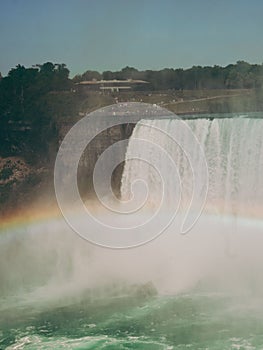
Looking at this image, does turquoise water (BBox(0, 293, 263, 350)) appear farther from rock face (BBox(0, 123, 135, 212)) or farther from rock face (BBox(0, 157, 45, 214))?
rock face (BBox(0, 157, 45, 214))

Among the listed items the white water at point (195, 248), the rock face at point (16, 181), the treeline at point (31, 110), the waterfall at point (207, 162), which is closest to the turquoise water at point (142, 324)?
the white water at point (195, 248)

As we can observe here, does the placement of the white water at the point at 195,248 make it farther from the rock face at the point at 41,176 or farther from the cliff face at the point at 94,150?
the cliff face at the point at 94,150

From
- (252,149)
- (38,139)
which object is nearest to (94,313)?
(252,149)

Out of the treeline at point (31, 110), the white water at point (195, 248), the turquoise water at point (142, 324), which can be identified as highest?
the treeline at point (31, 110)

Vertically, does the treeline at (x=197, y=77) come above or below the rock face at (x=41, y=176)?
above

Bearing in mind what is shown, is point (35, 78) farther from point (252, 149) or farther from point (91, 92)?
point (252, 149)

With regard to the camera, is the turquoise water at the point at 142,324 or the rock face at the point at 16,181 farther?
the rock face at the point at 16,181

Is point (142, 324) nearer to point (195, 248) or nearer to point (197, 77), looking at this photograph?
point (195, 248)

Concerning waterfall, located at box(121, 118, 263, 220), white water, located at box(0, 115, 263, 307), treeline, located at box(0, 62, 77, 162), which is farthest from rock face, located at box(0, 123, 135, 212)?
white water, located at box(0, 115, 263, 307)
